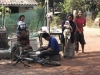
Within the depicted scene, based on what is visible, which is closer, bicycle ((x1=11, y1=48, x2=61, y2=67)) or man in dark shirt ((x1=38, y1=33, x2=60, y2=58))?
bicycle ((x1=11, y1=48, x2=61, y2=67))

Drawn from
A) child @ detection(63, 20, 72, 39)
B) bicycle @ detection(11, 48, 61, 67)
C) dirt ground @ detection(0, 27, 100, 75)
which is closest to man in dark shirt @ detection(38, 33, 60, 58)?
bicycle @ detection(11, 48, 61, 67)

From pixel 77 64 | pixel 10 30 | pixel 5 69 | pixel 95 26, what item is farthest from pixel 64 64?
pixel 95 26

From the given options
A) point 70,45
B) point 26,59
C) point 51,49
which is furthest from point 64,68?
point 70,45

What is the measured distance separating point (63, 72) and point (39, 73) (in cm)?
62

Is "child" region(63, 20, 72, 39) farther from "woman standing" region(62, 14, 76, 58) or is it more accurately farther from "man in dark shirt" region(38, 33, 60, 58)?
"man in dark shirt" region(38, 33, 60, 58)

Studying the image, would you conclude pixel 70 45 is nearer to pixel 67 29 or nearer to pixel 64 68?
pixel 67 29

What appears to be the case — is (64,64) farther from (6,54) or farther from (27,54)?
(6,54)

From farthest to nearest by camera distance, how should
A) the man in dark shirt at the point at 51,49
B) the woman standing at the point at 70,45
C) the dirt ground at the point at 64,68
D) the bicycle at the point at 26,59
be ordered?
the woman standing at the point at 70,45, the man in dark shirt at the point at 51,49, the bicycle at the point at 26,59, the dirt ground at the point at 64,68

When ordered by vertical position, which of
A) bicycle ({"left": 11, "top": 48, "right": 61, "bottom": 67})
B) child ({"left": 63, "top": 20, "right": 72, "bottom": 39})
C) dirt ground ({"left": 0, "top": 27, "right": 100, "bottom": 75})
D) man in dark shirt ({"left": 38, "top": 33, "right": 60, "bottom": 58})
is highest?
child ({"left": 63, "top": 20, "right": 72, "bottom": 39})

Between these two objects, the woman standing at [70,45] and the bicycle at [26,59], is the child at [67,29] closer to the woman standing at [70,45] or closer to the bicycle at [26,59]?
the woman standing at [70,45]

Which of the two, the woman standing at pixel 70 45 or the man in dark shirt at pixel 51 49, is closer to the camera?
the man in dark shirt at pixel 51 49

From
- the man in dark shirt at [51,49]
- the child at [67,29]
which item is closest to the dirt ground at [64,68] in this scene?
the man in dark shirt at [51,49]

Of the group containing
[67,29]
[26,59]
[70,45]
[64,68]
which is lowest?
[64,68]

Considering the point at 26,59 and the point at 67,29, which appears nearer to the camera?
the point at 26,59
